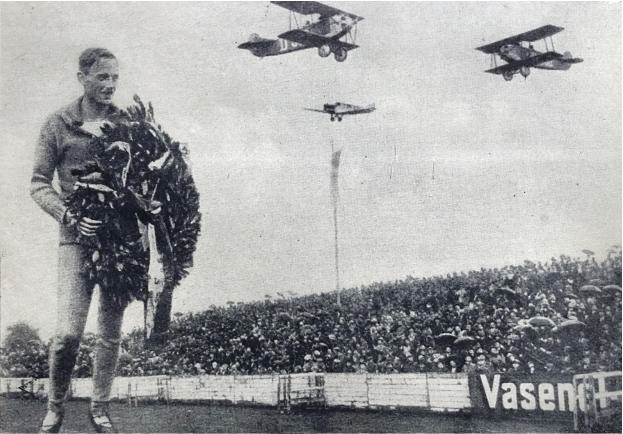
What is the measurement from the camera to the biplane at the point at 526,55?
305 inches

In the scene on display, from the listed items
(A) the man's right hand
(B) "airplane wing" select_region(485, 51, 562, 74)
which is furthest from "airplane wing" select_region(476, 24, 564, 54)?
(A) the man's right hand

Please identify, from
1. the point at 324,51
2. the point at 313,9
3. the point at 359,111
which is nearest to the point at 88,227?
the point at 359,111

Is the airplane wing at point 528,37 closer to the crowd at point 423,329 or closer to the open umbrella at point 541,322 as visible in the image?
the crowd at point 423,329

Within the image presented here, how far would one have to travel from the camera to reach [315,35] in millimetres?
8312

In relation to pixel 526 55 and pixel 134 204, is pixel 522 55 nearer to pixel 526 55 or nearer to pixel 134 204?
pixel 526 55

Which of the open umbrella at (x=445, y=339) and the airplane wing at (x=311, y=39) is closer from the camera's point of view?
the open umbrella at (x=445, y=339)

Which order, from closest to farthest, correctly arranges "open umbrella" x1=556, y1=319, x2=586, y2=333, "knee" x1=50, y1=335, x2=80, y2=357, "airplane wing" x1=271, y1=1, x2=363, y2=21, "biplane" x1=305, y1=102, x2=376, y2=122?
1. "knee" x1=50, y1=335, x2=80, y2=357
2. "open umbrella" x1=556, y1=319, x2=586, y2=333
3. "biplane" x1=305, y1=102, x2=376, y2=122
4. "airplane wing" x1=271, y1=1, x2=363, y2=21

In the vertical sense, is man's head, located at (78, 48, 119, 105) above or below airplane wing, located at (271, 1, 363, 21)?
below

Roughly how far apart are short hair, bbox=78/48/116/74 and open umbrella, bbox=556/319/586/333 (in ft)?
19.0

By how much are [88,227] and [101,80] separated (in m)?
1.61

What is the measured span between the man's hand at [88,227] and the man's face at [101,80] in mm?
1290

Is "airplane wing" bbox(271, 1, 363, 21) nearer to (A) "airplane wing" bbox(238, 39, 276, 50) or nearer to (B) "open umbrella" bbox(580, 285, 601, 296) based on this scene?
(A) "airplane wing" bbox(238, 39, 276, 50)

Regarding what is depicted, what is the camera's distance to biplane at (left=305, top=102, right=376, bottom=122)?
24.6 feet

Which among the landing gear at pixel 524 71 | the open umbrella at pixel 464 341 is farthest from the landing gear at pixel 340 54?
the open umbrella at pixel 464 341
